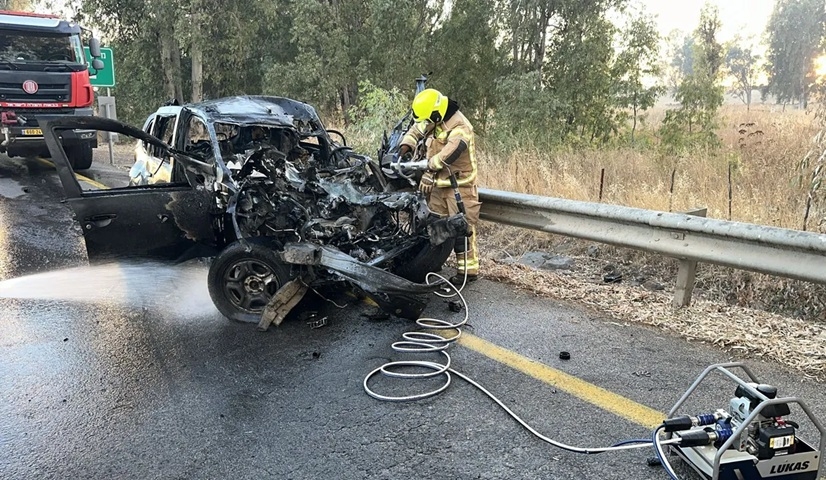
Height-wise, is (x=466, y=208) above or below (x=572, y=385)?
above

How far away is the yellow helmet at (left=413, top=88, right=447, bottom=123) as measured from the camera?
5371 millimetres

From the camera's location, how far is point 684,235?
4223 mm

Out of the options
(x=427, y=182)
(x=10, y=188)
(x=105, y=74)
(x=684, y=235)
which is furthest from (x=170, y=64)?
(x=684, y=235)

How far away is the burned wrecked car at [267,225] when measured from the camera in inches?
168

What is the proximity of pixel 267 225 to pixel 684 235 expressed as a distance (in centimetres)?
305

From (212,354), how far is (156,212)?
185cm

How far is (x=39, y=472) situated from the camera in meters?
2.67

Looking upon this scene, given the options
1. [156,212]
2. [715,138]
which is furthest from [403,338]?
[715,138]

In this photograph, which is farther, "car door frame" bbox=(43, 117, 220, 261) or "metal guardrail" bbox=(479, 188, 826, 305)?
"car door frame" bbox=(43, 117, 220, 261)

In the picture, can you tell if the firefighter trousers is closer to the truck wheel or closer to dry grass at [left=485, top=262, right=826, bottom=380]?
dry grass at [left=485, top=262, right=826, bottom=380]

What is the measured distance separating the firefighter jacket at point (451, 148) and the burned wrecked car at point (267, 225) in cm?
55

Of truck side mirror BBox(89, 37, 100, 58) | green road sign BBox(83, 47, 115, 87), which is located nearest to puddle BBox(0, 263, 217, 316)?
truck side mirror BBox(89, 37, 100, 58)

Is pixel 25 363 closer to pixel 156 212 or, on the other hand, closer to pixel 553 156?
pixel 156 212

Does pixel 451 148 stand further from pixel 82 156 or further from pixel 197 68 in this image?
pixel 197 68
